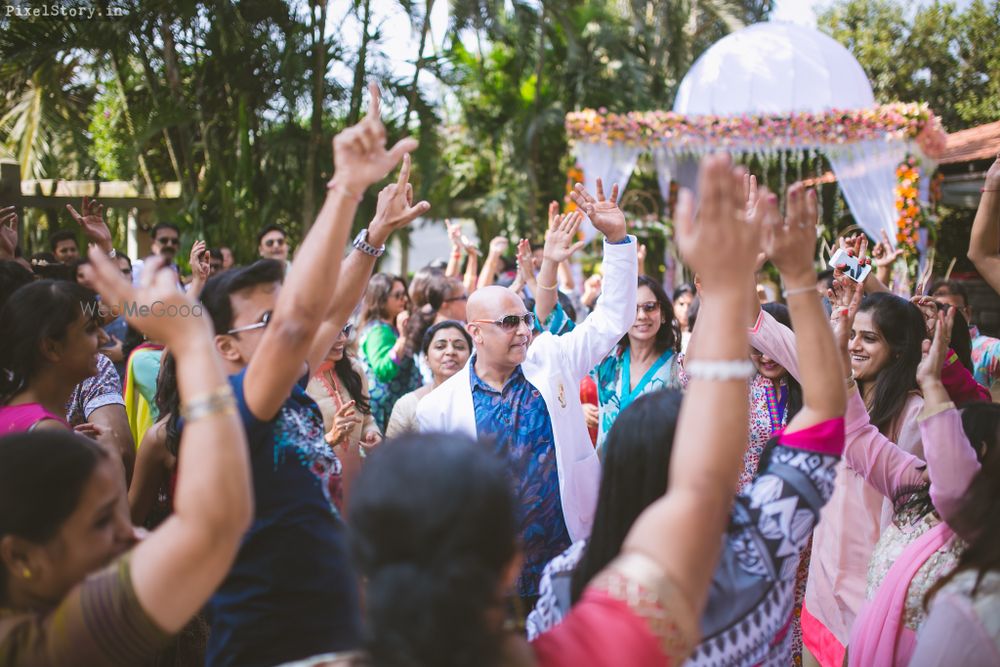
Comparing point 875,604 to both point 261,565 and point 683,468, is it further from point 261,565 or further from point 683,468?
point 261,565

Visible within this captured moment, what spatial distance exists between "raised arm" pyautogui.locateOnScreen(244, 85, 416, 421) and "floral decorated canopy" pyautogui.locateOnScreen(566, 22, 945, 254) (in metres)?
11.8

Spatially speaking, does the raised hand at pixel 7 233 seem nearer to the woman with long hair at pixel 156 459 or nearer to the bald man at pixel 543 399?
the woman with long hair at pixel 156 459

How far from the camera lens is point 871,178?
13398 millimetres

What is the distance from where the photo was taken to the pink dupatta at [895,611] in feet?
7.72

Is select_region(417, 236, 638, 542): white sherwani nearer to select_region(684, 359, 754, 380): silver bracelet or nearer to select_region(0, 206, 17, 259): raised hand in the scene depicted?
select_region(684, 359, 754, 380): silver bracelet

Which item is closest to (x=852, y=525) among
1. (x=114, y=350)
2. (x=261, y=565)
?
(x=261, y=565)

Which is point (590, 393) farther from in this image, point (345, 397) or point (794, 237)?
point (794, 237)

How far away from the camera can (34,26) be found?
8.35 metres

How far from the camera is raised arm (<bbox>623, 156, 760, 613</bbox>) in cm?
124

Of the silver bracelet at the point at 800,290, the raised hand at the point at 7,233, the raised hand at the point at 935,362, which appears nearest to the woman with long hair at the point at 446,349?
the raised hand at the point at 7,233

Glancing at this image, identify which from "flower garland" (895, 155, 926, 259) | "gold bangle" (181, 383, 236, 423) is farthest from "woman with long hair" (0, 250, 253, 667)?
"flower garland" (895, 155, 926, 259)

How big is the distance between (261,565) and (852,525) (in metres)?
2.39

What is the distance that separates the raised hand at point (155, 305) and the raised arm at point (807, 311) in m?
1.06

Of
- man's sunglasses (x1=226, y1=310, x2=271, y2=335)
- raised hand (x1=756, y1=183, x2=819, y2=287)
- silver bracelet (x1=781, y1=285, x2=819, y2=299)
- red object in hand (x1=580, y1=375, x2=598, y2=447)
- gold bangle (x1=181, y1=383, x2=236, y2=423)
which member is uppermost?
raised hand (x1=756, y1=183, x2=819, y2=287)
